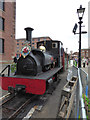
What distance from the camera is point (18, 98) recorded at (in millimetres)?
4086

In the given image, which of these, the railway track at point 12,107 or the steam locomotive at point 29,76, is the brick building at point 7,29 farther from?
the railway track at point 12,107

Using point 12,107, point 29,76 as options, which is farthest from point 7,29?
point 12,107

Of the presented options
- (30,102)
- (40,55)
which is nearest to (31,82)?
(30,102)

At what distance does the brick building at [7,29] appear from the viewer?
15.4 m

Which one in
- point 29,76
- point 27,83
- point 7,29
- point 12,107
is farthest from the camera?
point 7,29

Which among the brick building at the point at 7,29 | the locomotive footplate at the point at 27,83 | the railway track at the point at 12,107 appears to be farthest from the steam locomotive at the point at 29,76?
the brick building at the point at 7,29

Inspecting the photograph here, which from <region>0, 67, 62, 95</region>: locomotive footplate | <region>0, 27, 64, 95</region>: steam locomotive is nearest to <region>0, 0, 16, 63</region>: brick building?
<region>0, 27, 64, 95</region>: steam locomotive

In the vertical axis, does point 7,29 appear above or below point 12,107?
above

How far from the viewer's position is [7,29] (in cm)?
1672

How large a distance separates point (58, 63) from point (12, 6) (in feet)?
58.3

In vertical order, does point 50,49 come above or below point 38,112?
above

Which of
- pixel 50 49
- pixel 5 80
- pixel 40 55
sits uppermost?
pixel 50 49

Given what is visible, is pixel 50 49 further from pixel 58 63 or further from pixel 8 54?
pixel 8 54

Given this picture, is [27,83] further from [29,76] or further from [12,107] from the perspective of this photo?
[12,107]
